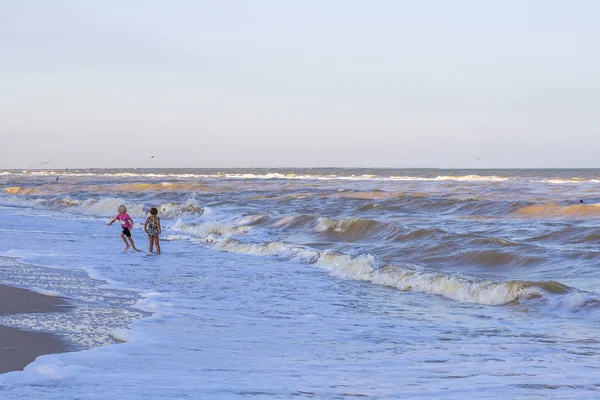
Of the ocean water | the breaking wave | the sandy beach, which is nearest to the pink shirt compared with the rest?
the ocean water

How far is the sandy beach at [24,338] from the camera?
18.5 feet

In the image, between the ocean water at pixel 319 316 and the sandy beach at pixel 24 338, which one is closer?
the ocean water at pixel 319 316

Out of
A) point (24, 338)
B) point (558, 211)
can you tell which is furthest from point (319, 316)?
point (558, 211)

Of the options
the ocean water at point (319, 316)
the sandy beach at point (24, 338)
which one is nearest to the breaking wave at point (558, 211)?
the ocean water at point (319, 316)

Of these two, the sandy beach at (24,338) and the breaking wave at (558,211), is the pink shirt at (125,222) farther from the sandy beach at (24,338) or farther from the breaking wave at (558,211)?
the breaking wave at (558,211)

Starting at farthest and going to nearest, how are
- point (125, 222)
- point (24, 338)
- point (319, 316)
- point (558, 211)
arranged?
point (558, 211), point (125, 222), point (319, 316), point (24, 338)

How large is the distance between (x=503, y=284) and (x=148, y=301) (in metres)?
4.78

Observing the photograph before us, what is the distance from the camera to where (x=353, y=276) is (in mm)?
12883

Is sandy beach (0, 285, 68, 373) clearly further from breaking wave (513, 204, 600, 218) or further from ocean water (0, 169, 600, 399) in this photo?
breaking wave (513, 204, 600, 218)

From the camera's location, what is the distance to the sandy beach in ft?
18.5

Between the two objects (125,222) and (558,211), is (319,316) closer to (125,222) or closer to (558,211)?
(125,222)

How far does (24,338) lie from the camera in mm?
6461

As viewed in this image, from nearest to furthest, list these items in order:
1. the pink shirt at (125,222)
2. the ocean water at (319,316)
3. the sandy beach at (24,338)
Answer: the ocean water at (319,316), the sandy beach at (24,338), the pink shirt at (125,222)

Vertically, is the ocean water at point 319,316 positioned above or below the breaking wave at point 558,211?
below
